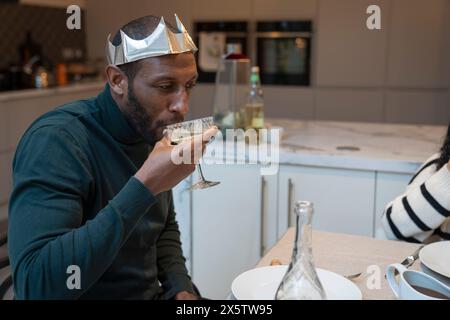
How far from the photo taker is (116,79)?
837 mm

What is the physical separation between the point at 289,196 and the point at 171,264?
75cm

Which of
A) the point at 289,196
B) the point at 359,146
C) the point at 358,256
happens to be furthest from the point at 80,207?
the point at 359,146

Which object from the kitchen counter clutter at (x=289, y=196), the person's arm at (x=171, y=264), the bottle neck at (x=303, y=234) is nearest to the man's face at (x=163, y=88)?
the bottle neck at (x=303, y=234)

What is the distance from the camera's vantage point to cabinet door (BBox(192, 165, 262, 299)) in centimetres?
185

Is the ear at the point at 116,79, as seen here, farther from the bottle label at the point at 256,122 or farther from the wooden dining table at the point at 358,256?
the bottle label at the point at 256,122

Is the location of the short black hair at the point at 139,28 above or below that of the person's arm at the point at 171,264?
above

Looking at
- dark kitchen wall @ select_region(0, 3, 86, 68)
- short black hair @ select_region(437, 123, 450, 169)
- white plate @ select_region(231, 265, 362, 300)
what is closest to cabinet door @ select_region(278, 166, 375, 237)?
short black hair @ select_region(437, 123, 450, 169)

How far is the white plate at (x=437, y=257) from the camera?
2.98 feet

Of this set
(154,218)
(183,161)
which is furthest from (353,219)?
(183,161)

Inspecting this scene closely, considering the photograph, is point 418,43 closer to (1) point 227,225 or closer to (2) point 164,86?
(1) point 227,225

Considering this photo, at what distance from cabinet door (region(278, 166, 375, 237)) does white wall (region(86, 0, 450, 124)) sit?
4.97ft

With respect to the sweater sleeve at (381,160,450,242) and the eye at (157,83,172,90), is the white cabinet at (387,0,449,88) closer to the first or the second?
the sweater sleeve at (381,160,450,242)

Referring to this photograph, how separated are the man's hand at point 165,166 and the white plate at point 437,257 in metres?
0.45

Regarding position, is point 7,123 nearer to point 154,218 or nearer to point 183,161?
point 154,218
